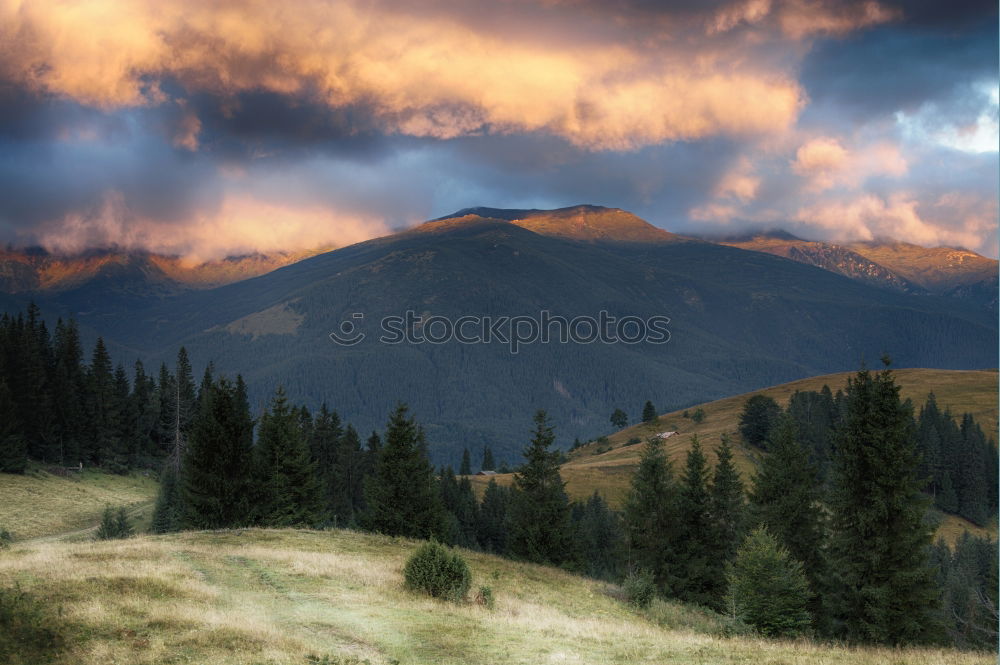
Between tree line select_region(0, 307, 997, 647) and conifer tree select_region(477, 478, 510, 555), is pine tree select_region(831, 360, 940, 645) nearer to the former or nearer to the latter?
tree line select_region(0, 307, 997, 647)

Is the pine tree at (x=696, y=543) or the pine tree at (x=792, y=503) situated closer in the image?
the pine tree at (x=792, y=503)

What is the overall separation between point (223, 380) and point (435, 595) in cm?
3363

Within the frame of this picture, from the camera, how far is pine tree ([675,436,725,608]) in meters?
51.2

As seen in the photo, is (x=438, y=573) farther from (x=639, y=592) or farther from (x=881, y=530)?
(x=881, y=530)

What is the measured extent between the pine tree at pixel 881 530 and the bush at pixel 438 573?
64.8 feet

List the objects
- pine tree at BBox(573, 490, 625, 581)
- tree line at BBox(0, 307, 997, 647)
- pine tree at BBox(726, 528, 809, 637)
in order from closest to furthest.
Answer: pine tree at BBox(726, 528, 809, 637) < tree line at BBox(0, 307, 997, 647) < pine tree at BBox(573, 490, 625, 581)

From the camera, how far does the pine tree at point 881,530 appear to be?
34438mm

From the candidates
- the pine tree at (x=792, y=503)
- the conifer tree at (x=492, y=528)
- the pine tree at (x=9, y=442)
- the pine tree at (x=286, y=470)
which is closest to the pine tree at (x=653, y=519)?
the pine tree at (x=792, y=503)

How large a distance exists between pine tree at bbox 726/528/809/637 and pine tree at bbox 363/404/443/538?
1301 inches

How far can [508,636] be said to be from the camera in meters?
22.5

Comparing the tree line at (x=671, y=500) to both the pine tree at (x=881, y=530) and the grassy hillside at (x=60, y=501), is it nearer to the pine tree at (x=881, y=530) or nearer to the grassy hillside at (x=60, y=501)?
the pine tree at (x=881, y=530)

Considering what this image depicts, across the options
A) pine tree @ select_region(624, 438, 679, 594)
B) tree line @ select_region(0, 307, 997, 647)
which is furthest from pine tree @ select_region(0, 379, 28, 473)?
pine tree @ select_region(624, 438, 679, 594)

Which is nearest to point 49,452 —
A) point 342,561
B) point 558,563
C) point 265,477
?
point 265,477

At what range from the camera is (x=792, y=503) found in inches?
1784
